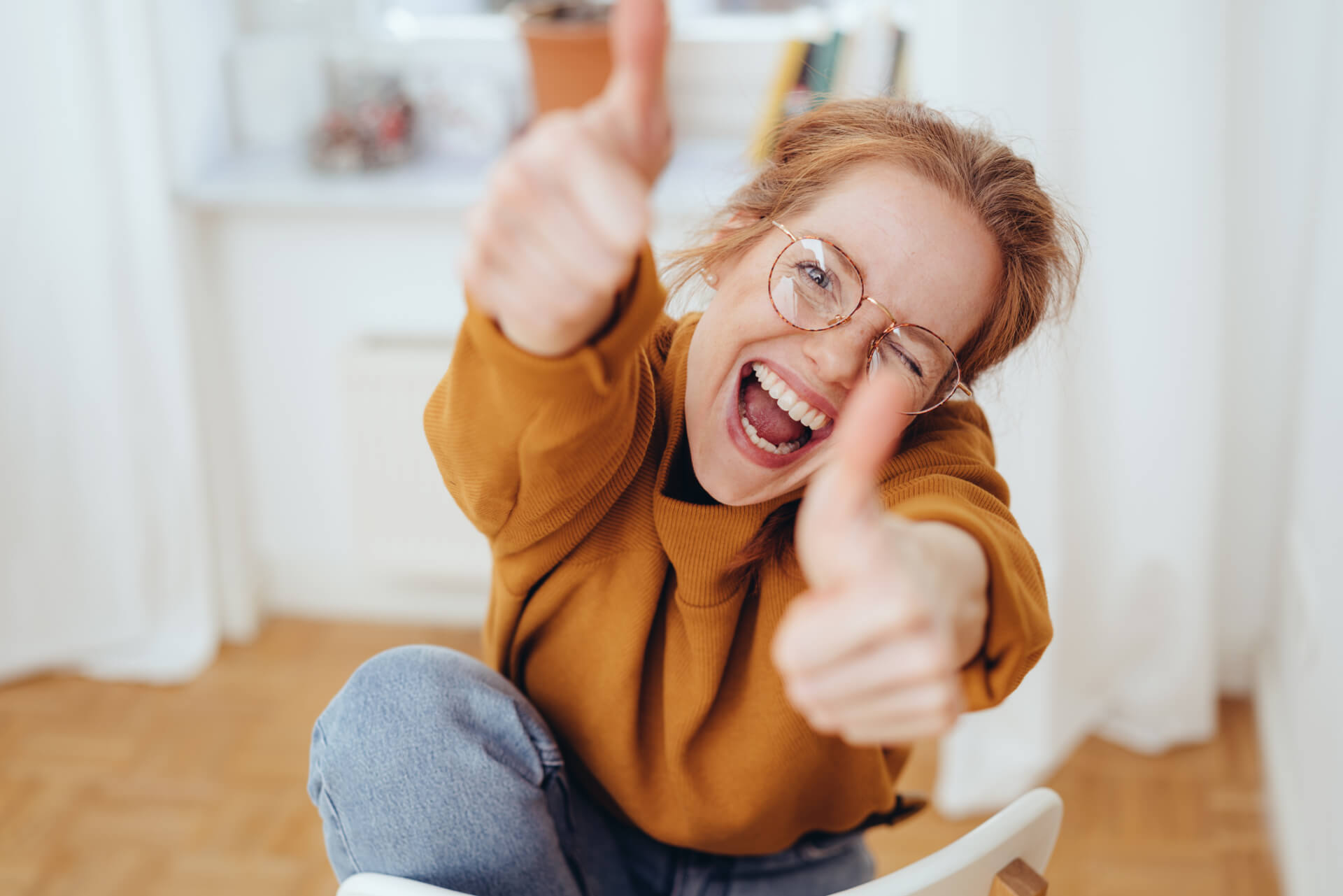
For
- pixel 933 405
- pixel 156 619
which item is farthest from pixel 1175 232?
pixel 156 619

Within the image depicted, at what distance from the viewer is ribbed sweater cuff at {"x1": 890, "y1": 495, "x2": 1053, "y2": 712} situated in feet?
1.86

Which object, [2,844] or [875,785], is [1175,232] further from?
[2,844]

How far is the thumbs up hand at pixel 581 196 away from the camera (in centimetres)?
48

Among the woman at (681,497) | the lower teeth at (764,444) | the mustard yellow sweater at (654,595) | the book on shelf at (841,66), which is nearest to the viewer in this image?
the woman at (681,497)

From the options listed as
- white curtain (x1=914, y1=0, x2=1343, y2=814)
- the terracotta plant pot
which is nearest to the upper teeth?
white curtain (x1=914, y1=0, x2=1343, y2=814)

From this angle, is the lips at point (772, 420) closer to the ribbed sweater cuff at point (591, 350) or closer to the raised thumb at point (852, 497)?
the ribbed sweater cuff at point (591, 350)

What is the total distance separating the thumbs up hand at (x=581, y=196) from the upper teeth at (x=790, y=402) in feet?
0.80

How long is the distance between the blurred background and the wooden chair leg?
796 mm

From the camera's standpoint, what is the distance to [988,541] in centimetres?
57

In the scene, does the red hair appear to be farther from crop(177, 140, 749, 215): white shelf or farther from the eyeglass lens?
crop(177, 140, 749, 215): white shelf

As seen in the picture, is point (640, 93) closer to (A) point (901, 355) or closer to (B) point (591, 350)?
(B) point (591, 350)

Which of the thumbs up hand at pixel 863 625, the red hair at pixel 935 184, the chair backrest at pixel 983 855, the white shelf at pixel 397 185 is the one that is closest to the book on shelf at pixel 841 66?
the white shelf at pixel 397 185

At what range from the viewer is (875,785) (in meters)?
0.90

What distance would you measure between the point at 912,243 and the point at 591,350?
252mm
